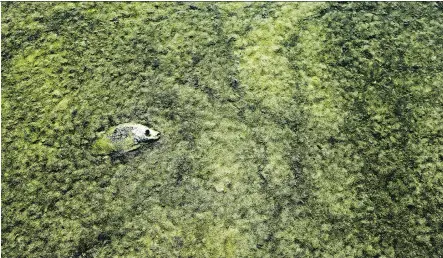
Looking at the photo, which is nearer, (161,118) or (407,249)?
(407,249)

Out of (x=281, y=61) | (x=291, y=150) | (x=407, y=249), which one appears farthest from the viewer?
(x=281, y=61)

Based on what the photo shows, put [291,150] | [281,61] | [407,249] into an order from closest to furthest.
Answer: [407,249], [291,150], [281,61]

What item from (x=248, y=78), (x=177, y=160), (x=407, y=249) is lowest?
(x=407, y=249)

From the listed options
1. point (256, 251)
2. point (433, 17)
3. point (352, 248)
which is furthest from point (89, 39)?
point (433, 17)

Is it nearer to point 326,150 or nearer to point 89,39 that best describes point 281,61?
point 326,150

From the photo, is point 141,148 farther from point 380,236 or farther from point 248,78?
point 380,236

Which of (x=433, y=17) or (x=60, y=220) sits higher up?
(x=433, y=17)
